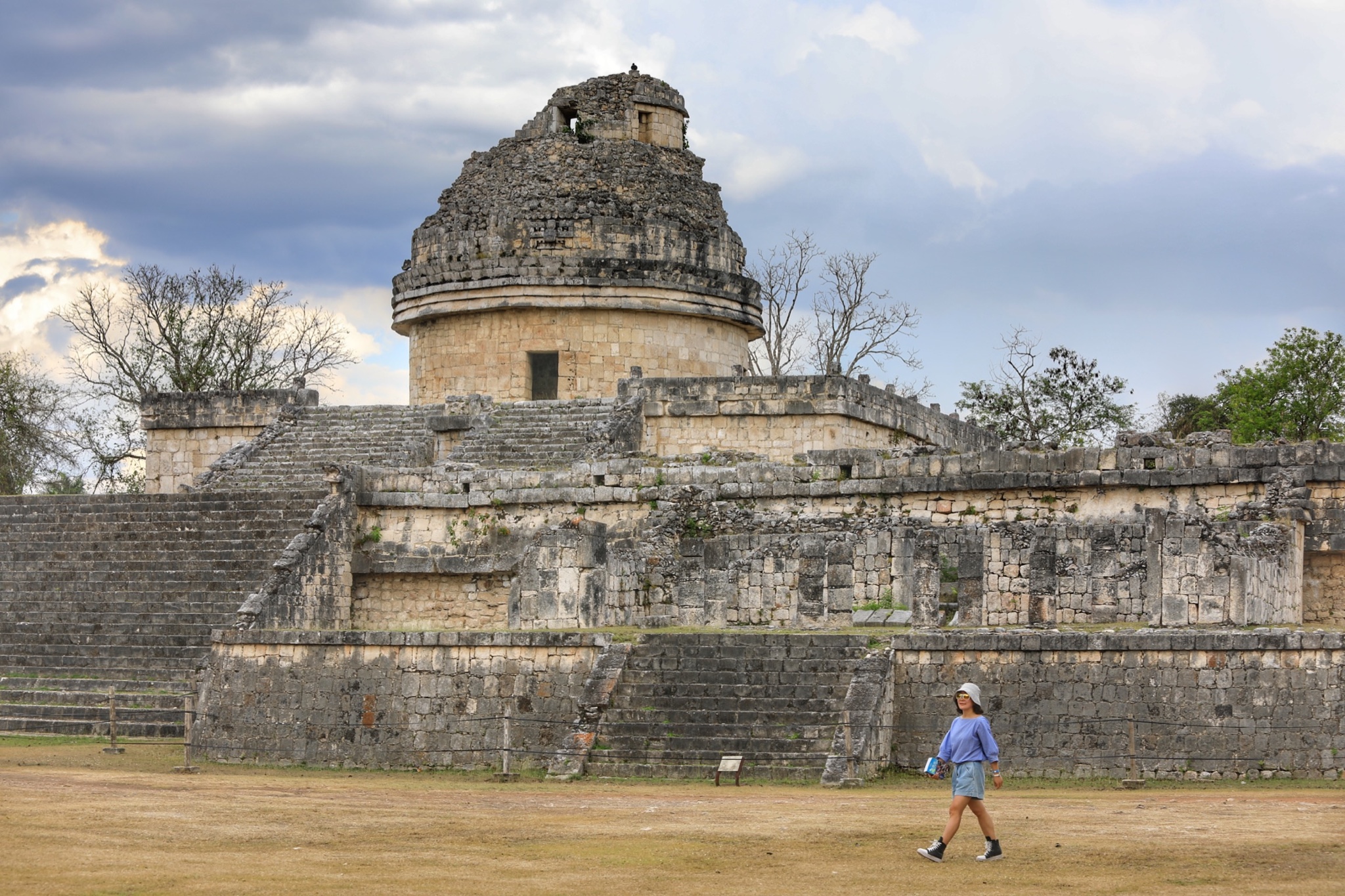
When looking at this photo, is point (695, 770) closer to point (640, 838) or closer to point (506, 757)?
point (506, 757)

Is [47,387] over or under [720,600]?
over

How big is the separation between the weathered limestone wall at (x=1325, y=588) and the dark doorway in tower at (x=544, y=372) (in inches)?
525

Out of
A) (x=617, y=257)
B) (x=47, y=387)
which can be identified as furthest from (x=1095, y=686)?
(x=47, y=387)

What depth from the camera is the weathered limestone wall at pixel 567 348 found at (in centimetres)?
2991

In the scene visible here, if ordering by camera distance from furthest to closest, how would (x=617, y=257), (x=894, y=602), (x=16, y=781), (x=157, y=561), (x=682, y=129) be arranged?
(x=682, y=129) → (x=617, y=257) → (x=157, y=561) → (x=894, y=602) → (x=16, y=781)

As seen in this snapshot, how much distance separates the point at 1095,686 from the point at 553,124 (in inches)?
694

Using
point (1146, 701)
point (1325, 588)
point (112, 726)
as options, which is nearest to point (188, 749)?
point (112, 726)

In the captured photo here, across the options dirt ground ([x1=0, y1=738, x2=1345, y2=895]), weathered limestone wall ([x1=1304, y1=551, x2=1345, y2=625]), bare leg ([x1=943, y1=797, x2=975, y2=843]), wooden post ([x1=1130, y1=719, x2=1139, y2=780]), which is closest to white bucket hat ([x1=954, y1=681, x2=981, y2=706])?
bare leg ([x1=943, y1=797, x2=975, y2=843])

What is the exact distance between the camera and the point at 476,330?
1203 inches

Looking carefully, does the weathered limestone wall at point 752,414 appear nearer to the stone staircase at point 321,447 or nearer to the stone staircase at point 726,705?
the stone staircase at point 321,447

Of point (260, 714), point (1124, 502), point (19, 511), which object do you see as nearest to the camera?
point (260, 714)

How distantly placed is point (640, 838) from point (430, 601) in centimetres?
1183

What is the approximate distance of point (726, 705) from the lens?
Answer: 57.7ft

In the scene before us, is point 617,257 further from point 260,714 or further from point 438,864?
point 438,864
